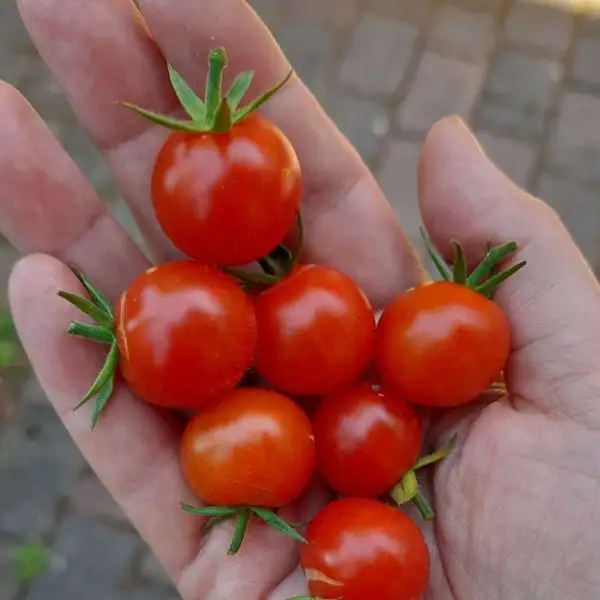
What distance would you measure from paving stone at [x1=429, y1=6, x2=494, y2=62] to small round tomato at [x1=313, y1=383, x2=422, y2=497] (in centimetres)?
161

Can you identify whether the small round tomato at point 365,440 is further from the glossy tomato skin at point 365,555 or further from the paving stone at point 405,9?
the paving stone at point 405,9

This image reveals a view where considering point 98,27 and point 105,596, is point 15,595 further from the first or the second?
point 98,27

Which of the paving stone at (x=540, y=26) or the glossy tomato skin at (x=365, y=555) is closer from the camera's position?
the glossy tomato skin at (x=365, y=555)

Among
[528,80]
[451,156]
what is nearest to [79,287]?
[451,156]

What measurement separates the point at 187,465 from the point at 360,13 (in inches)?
73.1

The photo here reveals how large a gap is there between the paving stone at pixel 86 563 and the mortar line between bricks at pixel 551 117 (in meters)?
1.39

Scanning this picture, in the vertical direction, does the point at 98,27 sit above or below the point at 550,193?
above

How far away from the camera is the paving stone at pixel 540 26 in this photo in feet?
9.11

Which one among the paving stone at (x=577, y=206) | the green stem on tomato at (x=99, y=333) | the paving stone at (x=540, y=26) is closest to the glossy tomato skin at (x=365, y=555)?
the green stem on tomato at (x=99, y=333)

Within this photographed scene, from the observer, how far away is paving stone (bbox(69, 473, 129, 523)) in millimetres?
2135

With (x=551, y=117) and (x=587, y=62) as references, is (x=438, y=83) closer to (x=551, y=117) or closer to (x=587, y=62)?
(x=551, y=117)

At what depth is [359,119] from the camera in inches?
105

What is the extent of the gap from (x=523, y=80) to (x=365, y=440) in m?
1.68

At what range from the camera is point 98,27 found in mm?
1447
